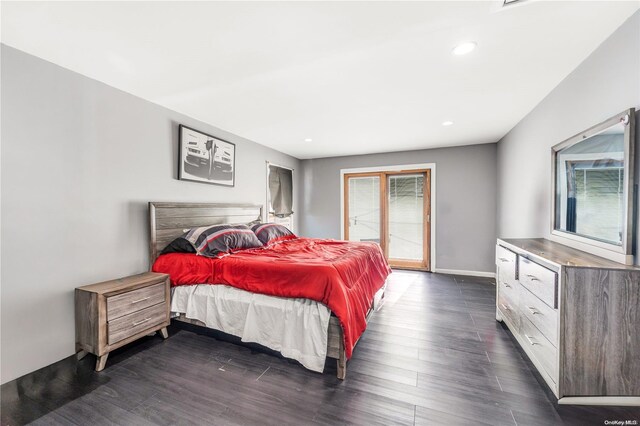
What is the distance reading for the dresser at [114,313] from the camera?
1990mm

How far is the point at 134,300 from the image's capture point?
7.27 feet

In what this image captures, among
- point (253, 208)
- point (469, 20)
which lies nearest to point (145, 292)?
point (253, 208)

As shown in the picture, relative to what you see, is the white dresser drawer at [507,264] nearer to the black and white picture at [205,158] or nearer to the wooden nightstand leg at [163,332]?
the wooden nightstand leg at [163,332]

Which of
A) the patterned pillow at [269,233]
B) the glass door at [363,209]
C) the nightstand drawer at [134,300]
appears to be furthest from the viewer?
the glass door at [363,209]

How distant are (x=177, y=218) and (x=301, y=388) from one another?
86.5 inches

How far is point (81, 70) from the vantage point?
6.95 feet

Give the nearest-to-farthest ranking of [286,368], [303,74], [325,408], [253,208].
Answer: [325,408], [286,368], [303,74], [253,208]

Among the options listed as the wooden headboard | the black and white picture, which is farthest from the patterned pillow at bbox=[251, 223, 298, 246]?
the black and white picture

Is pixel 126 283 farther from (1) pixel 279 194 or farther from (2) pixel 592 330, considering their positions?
(2) pixel 592 330

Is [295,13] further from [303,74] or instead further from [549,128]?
[549,128]

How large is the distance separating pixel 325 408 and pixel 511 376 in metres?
1.40

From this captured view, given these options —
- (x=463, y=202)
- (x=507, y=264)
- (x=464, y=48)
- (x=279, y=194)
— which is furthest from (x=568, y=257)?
(x=279, y=194)

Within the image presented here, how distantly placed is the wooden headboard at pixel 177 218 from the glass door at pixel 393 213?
2651mm

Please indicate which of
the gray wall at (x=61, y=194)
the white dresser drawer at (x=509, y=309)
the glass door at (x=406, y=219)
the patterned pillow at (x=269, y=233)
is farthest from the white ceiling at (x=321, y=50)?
the glass door at (x=406, y=219)
